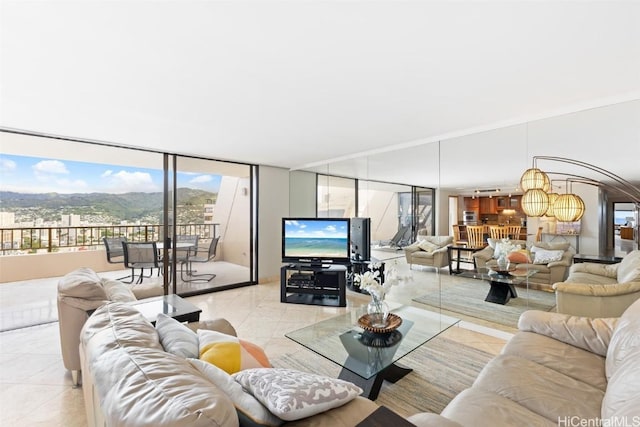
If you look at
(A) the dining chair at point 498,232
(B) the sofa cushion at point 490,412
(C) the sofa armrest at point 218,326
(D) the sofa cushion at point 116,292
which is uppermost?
(A) the dining chair at point 498,232

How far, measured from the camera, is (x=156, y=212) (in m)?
4.78

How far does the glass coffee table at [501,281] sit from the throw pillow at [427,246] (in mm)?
484

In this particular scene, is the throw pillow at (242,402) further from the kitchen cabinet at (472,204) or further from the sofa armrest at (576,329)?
the kitchen cabinet at (472,204)

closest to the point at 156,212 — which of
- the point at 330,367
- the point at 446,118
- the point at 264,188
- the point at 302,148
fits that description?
the point at 264,188

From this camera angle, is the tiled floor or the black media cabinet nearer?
the tiled floor

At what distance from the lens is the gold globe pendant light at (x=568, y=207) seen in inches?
104

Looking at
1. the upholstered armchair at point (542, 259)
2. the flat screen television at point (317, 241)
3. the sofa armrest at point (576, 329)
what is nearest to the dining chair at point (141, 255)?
the flat screen television at point (317, 241)

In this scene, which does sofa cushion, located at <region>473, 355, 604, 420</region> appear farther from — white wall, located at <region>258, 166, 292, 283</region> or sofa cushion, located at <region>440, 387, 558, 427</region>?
white wall, located at <region>258, 166, 292, 283</region>

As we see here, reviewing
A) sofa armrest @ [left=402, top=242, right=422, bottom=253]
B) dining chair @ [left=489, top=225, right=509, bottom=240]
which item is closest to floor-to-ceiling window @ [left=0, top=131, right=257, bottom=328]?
sofa armrest @ [left=402, top=242, right=422, bottom=253]

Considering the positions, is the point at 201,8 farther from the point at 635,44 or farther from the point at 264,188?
the point at 264,188

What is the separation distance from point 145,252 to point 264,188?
2.31 meters

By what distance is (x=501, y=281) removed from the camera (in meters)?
3.16

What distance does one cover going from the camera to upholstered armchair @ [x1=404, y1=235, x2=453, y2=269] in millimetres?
3586

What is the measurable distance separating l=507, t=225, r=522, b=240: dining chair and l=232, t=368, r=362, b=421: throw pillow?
2.75m
